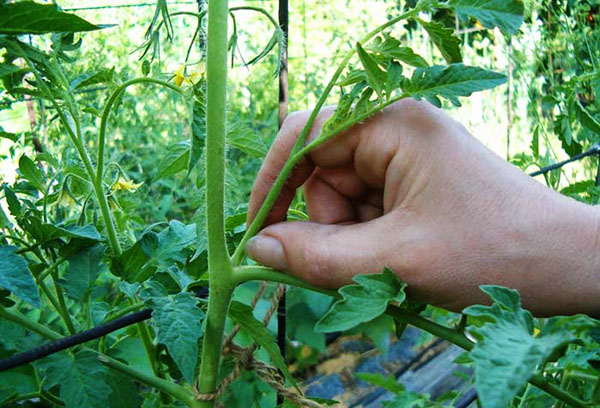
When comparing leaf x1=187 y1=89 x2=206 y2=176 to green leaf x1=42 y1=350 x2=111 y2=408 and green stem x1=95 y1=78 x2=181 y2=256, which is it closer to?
green stem x1=95 y1=78 x2=181 y2=256

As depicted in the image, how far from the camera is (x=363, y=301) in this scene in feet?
2.30

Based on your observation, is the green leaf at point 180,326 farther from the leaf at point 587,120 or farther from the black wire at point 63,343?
the leaf at point 587,120

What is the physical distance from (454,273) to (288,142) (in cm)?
31

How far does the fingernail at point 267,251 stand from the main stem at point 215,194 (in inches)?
1.6

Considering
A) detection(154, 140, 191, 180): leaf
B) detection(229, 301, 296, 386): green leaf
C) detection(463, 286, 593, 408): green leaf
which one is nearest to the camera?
detection(463, 286, 593, 408): green leaf

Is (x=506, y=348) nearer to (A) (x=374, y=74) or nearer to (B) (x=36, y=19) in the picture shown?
(A) (x=374, y=74)

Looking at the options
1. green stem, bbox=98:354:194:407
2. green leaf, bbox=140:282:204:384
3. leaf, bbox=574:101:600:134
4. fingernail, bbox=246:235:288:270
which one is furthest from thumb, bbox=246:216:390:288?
leaf, bbox=574:101:600:134

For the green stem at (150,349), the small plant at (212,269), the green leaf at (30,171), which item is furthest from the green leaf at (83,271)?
the green leaf at (30,171)

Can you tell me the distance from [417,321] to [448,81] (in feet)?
0.93

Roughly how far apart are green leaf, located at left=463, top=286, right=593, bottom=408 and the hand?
0.15m

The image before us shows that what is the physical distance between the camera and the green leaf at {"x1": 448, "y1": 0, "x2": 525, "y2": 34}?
78 cm

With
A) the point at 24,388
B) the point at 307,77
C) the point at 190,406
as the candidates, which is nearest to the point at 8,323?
the point at 24,388

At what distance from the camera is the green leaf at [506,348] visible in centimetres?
50

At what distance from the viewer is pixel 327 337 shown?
2838 mm
